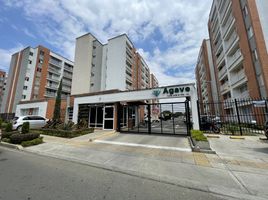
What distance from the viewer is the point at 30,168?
17.6 feet

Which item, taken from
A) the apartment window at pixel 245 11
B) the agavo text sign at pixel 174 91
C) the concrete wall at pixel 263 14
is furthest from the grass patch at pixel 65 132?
the apartment window at pixel 245 11

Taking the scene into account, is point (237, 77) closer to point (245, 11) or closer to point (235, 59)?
point (235, 59)

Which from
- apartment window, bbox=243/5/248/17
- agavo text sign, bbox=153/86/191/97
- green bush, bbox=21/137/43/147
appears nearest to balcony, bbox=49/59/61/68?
green bush, bbox=21/137/43/147

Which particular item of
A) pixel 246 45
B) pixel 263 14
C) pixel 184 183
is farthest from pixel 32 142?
pixel 263 14

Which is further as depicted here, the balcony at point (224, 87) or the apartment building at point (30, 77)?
the apartment building at point (30, 77)

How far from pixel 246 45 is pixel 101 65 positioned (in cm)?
3089

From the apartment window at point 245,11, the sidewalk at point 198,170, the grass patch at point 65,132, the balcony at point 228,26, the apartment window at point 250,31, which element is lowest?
the sidewalk at point 198,170

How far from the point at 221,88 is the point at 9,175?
1279 inches

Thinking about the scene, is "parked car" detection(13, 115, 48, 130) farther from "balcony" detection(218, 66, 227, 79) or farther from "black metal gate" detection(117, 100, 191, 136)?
"balcony" detection(218, 66, 227, 79)

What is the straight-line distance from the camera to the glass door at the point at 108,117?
16.0m

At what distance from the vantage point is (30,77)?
39875 mm

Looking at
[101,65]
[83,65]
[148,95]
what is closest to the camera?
[148,95]

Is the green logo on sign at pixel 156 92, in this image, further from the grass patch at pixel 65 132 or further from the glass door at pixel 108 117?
the grass patch at pixel 65 132

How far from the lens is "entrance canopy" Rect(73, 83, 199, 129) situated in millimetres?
12219
